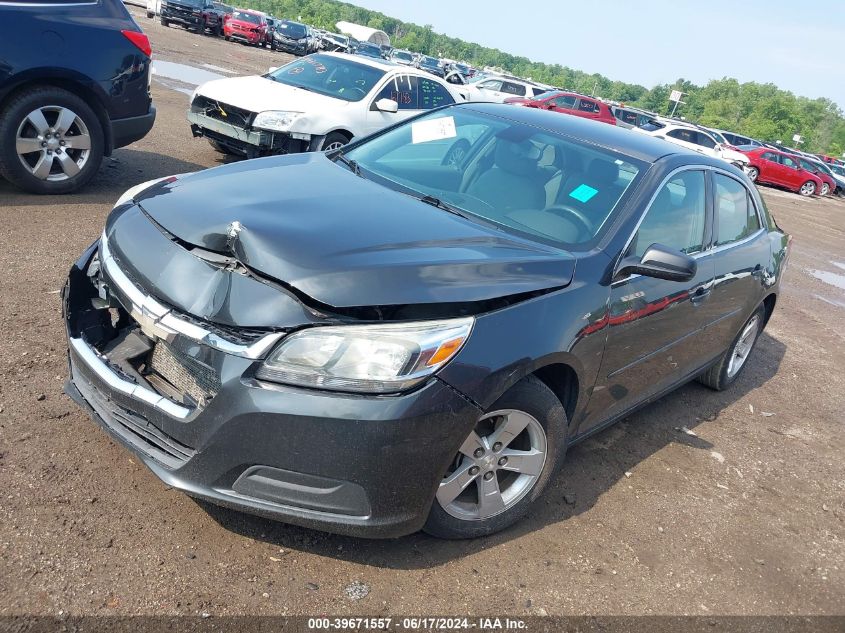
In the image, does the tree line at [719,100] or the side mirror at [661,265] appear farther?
the tree line at [719,100]

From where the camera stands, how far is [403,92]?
10.1m

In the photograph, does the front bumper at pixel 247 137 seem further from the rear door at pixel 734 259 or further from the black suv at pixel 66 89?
the rear door at pixel 734 259

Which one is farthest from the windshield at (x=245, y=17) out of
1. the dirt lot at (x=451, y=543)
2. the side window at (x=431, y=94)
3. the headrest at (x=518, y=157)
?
the headrest at (x=518, y=157)

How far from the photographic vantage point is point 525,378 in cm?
285

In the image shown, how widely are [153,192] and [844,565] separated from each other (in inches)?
148

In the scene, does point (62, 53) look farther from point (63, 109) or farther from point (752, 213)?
point (752, 213)

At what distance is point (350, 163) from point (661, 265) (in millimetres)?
1789

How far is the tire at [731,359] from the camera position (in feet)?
16.7

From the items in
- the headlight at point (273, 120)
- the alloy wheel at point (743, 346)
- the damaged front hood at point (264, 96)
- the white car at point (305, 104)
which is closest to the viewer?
the alloy wheel at point (743, 346)

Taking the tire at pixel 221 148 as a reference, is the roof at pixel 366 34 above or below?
above

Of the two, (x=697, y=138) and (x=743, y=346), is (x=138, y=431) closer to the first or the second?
(x=743, y=346)

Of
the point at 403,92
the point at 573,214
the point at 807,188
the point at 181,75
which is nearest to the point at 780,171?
the point at 807,188

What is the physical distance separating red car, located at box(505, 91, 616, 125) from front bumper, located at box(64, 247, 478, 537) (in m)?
23.2

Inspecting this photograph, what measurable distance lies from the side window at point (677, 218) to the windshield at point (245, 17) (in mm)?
39357
